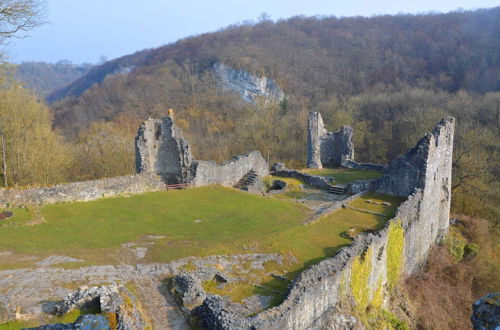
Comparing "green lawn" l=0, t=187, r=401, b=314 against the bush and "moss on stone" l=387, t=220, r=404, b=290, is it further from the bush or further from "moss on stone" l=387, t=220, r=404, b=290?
the bush

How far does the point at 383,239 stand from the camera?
1606 centimetres

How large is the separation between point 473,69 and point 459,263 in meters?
61.6

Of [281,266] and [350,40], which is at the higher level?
[350,40]

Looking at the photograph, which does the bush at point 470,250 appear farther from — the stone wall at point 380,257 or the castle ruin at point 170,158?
the castle ruin at point 170,158

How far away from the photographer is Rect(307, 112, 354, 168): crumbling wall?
109 ft

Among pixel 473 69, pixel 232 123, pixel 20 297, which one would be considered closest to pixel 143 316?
pixel 20 297

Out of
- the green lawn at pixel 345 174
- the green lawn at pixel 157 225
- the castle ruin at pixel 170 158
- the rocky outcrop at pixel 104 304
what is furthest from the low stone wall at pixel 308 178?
the rocky outcrop at pixel 104 304

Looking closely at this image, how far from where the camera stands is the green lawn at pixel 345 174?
28422mm

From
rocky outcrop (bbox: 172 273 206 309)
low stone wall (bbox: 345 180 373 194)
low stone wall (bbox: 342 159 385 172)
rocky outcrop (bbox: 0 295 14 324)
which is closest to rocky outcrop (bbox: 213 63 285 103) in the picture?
low stone wall (bbox: 342 159 385 172)

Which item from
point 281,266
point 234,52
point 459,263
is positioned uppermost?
point 234,52

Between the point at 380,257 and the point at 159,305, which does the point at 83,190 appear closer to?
the point at 159,305

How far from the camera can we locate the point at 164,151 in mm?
25125

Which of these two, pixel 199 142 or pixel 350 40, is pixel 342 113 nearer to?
pixel 199 142

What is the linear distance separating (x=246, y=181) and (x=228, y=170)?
5.41ft
